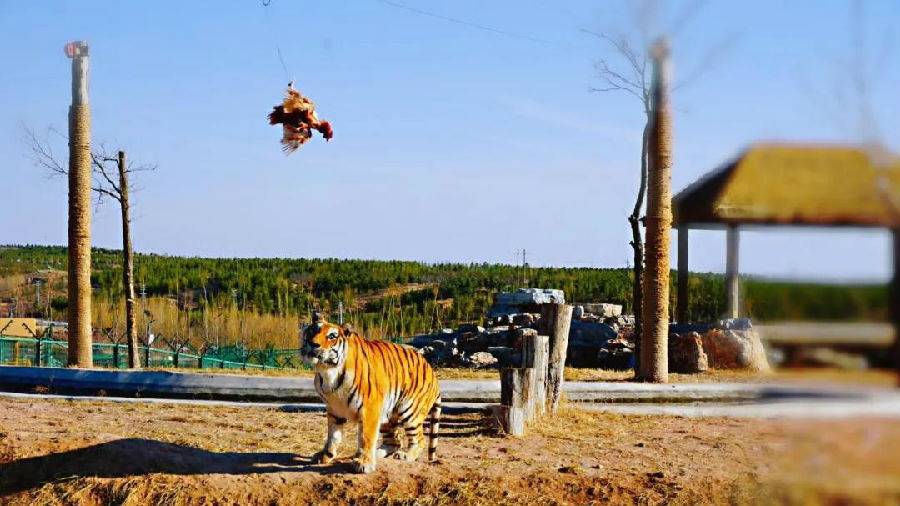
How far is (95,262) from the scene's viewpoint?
42.4 meters

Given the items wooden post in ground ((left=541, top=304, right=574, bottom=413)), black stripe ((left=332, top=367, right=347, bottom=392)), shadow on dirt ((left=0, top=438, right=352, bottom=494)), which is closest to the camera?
black stripe ((left=332, top=367, right=347, bottom=392))

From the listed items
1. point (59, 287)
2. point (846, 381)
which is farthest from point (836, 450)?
point (59, 287)

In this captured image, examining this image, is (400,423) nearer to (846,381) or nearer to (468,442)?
(468,442)

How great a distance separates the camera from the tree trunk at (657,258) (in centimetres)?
1198

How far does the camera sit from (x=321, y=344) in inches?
261

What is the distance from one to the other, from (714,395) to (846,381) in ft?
36.7

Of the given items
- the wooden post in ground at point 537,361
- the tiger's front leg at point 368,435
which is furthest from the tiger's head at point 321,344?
the wooden post in ground at point 537,361

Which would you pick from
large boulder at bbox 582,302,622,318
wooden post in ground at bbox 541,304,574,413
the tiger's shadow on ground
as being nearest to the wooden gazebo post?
the tiger's shadow on ground

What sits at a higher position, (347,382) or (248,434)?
(347,382)

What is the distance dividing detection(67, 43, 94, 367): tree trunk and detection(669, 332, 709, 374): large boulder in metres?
7.75

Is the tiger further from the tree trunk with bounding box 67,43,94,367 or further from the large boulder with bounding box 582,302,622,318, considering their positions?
the large boulder with bounding box 582,302,622,318

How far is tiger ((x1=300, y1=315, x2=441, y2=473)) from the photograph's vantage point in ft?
22.1

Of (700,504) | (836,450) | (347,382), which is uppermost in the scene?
(836,450)

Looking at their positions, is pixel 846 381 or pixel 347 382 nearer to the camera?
pixel 846 381
